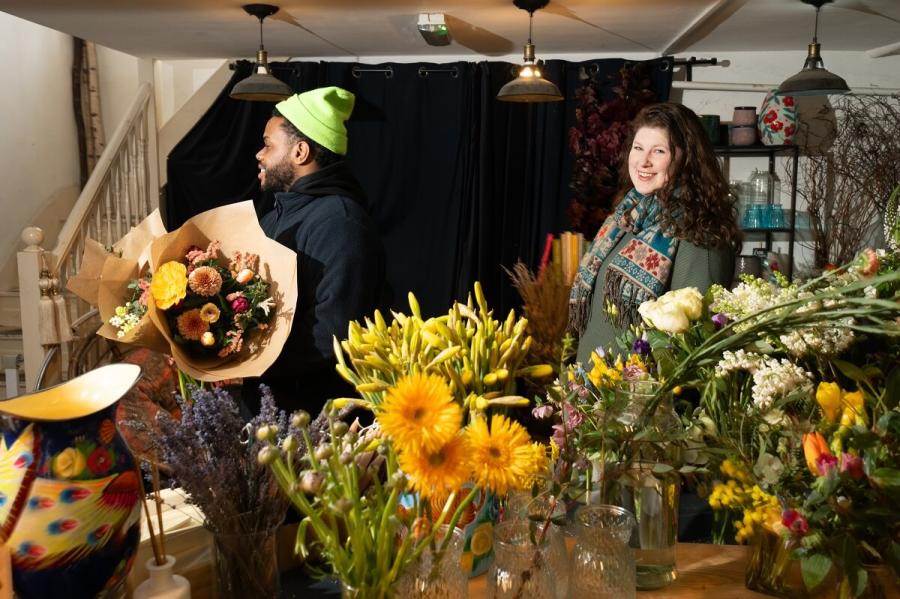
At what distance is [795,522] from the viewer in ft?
3.22

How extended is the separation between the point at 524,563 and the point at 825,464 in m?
0.37

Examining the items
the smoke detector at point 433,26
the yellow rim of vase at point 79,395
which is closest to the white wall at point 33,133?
the smoke detector at point 433,26

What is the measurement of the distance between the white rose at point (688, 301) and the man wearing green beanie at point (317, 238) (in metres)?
0.92

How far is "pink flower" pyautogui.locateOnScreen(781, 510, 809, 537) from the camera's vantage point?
98 cm

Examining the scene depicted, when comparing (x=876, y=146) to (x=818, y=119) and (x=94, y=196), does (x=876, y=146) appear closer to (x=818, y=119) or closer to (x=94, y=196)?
(x=818, y=119)

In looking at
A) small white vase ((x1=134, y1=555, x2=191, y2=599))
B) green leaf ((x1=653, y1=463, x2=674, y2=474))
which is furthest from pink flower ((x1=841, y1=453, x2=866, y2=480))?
small white vase ((x1=134, y1=555, x2=191, y2=599))

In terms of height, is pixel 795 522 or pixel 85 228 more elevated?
pixel 85 228

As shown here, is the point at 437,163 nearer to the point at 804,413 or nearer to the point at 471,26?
the point at 471,26

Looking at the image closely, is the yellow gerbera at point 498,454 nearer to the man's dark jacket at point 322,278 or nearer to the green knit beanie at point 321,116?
the man's dark jacket at point 322,278

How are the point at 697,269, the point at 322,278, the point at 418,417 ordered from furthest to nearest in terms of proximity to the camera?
the point at 697,269, the point at 322,278, the point at 418,417

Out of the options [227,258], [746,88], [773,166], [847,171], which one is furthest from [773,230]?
[227,258]

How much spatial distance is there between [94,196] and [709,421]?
4.80 metres

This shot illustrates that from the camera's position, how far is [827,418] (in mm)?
1069

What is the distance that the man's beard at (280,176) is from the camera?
2.35 m
